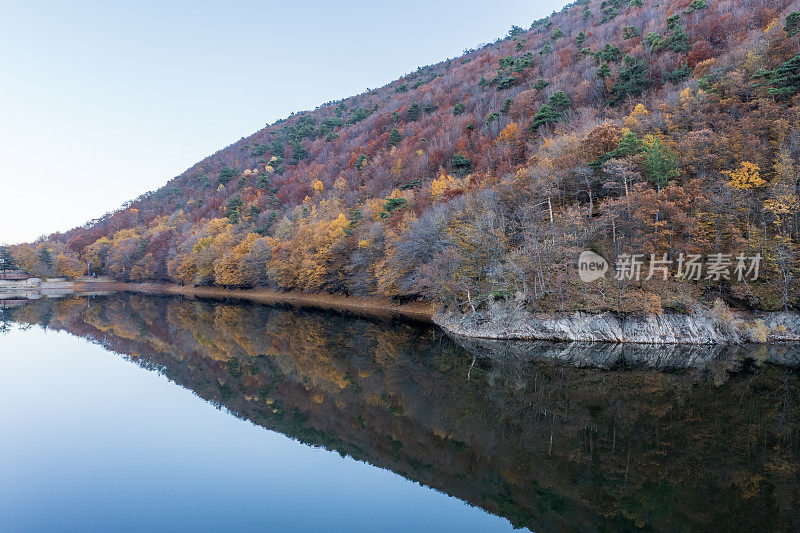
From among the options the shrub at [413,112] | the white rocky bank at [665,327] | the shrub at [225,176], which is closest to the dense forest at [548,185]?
the shrub at [225,176]

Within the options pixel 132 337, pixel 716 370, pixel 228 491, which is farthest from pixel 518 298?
pixel 132 337

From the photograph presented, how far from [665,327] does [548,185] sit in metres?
14.8

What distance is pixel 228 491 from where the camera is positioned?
34.6 feet

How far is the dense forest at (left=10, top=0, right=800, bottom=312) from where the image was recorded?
29.7 meters

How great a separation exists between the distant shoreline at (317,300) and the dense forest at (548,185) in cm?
196

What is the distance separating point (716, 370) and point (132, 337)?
40398mm

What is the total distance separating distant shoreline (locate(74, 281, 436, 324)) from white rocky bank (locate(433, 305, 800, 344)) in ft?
43.6

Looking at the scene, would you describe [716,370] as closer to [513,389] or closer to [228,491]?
[513,389]

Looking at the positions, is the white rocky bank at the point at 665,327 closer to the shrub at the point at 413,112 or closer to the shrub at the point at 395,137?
the shrub at the point at 395,137

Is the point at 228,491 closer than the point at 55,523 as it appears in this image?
No

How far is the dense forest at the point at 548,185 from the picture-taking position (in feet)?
97.5

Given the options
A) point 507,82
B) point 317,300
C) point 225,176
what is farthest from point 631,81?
point 225,176

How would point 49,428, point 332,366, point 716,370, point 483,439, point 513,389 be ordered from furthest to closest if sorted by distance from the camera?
point 332,366, point 716,370, point 513,389, point 49,428, point 483,439

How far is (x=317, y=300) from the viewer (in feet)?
192
